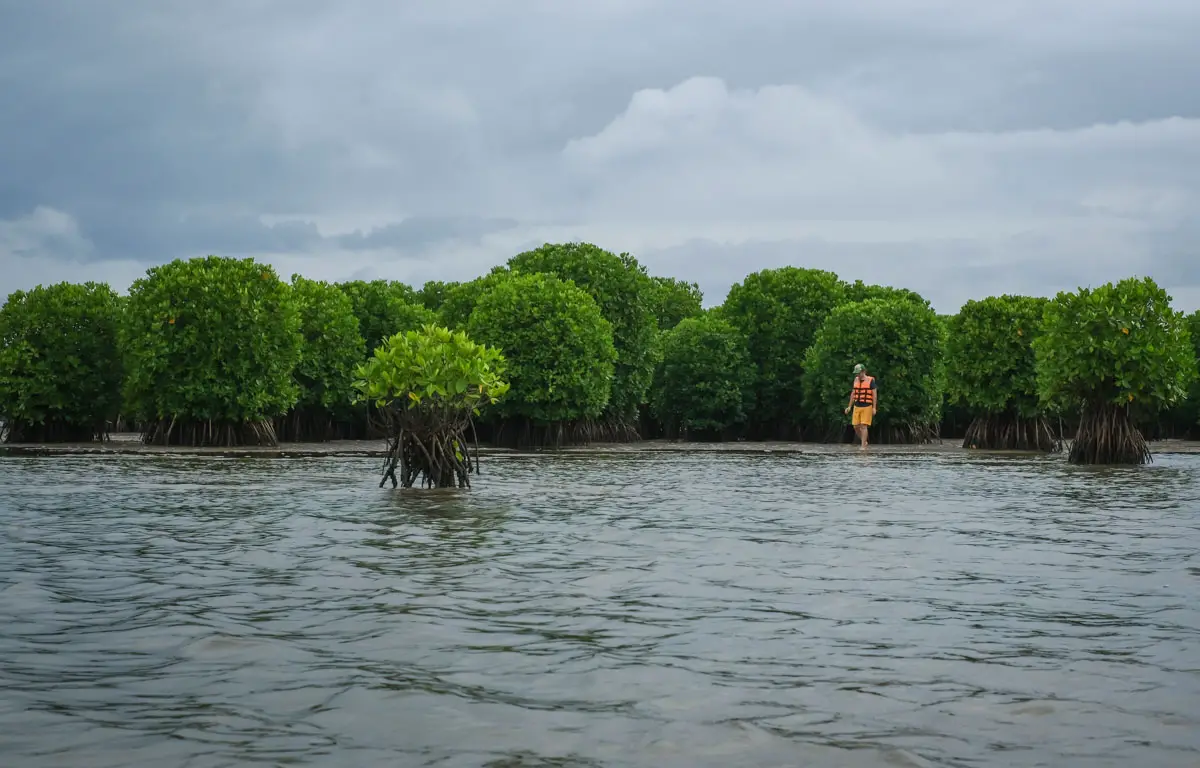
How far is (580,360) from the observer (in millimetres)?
44406

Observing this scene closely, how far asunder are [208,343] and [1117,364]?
27.3 meters

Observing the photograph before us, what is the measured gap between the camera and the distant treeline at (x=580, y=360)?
30812 millimetres

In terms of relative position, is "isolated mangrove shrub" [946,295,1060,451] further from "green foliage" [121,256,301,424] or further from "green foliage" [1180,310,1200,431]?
"green foliage" [121,256,301,424]

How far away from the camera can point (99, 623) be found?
8703 millimetres

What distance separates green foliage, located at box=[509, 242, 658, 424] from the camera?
5238 cm

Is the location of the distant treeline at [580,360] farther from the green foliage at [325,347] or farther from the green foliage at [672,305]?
the green foliage at [672,305]

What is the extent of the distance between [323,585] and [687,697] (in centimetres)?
464

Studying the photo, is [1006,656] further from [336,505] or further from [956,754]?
[336,505]

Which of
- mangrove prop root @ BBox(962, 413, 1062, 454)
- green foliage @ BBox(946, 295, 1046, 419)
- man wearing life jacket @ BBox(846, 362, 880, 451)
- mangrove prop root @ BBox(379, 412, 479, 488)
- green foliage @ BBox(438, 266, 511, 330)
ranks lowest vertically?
mangrove prop root @ BBox(379, 412, 479, 488)

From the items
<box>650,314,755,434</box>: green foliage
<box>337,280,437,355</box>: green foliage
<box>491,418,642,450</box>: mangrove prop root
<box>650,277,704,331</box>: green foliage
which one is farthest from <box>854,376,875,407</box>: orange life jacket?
<box>650,277,704,331</box>: green foliage

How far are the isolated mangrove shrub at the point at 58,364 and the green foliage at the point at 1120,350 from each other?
101 feet

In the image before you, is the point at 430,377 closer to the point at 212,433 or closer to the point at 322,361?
the point at 212,433

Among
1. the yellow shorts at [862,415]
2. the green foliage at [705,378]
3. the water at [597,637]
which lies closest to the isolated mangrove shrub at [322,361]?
the green foliage at [705,378]

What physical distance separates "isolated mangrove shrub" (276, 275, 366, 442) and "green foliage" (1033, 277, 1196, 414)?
26996mm
